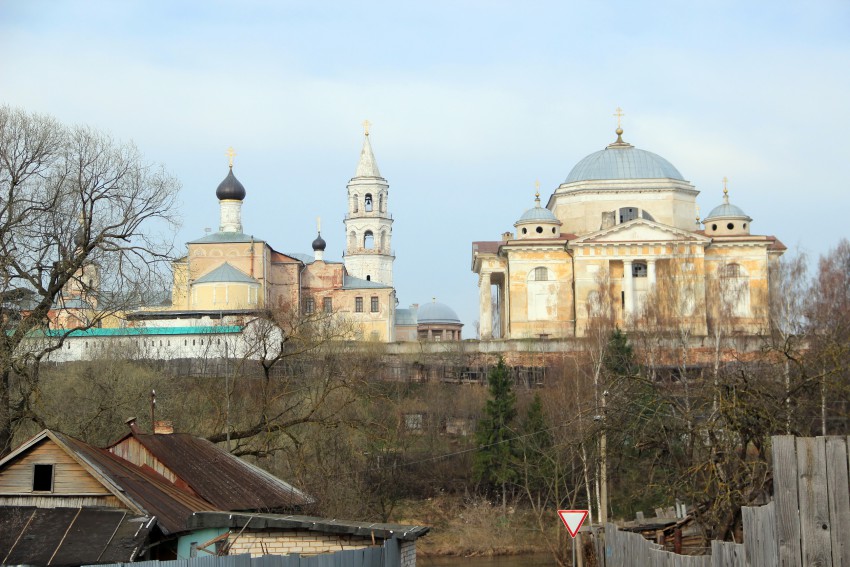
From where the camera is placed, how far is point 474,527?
44406 millimetres

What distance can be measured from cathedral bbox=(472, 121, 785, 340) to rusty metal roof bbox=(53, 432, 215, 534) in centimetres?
4853

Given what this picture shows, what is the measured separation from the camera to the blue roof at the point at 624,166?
258ft

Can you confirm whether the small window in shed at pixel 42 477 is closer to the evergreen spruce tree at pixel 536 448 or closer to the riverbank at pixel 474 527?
the riverbank at pixel 474 527

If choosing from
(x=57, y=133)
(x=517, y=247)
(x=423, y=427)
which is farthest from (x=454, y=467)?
(x=57, y=133)

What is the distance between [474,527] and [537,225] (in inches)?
1320

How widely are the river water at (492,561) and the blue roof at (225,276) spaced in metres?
39.5

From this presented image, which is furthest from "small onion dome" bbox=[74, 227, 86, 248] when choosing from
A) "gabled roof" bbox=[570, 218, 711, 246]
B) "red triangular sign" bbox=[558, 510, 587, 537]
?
"gabled roof" bbox=[570, 218, 711, 246]

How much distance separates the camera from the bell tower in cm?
10812

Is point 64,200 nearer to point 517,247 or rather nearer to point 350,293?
point 517,247

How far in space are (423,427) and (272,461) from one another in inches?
788

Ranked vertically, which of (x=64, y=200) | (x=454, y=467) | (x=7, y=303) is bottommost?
(x=454, y=467)

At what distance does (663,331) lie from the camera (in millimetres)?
62906

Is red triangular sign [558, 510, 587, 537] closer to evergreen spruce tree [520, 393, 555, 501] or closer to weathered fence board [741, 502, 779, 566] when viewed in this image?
weathered fence board [741, 502, 779, 566]

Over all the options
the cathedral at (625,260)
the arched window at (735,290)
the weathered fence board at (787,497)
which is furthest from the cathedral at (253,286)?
the weathered fence board at (787,497)
